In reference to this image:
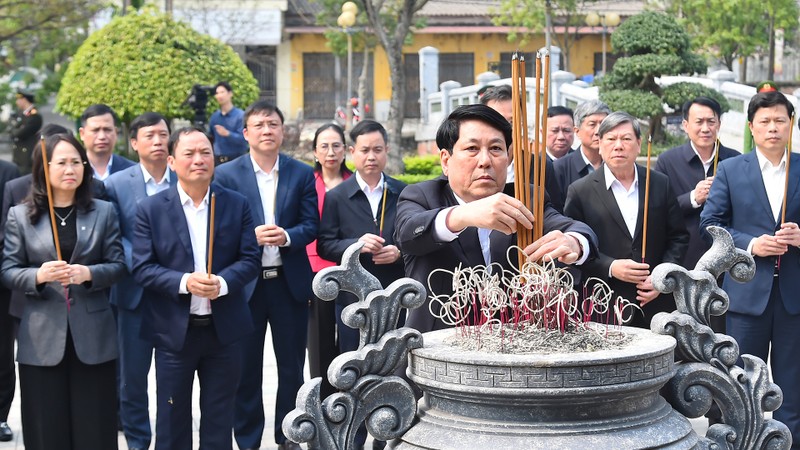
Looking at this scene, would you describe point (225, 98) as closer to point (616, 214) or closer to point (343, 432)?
point (616, 214)

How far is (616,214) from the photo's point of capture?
17.4 ft

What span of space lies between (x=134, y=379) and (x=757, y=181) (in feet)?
10.5

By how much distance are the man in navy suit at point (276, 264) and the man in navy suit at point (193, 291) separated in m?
0.63

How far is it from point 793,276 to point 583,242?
7.58 ft

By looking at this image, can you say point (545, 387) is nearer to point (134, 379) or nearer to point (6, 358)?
point (134, 379)

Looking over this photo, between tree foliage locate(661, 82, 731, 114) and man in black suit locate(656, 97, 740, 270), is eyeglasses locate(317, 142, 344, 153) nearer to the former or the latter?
man in black suit locate(656, 97, 740, 270)

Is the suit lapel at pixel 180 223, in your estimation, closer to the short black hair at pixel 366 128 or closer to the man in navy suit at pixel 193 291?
the man in navy suit at pixel 193 291

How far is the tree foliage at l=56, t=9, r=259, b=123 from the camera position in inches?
502

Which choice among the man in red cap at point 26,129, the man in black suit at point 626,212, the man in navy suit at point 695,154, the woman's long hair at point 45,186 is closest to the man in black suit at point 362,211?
the man in black suit at point 626,212

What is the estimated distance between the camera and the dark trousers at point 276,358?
231 inches

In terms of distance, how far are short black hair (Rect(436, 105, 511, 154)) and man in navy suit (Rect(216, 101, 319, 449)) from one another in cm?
242

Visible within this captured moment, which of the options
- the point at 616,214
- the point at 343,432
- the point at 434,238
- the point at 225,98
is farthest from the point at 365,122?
the point at 225,98

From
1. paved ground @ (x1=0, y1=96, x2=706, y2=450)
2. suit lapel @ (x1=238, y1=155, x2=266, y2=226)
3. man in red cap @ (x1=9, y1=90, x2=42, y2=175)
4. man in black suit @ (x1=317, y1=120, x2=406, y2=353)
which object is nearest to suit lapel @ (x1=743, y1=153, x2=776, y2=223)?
paved ground @ (x1=0, y1=96, x2=706, y2=450)

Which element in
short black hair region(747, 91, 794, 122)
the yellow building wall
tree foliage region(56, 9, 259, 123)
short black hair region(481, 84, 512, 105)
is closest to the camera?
short black hair region(747, 91, 794, 122)
